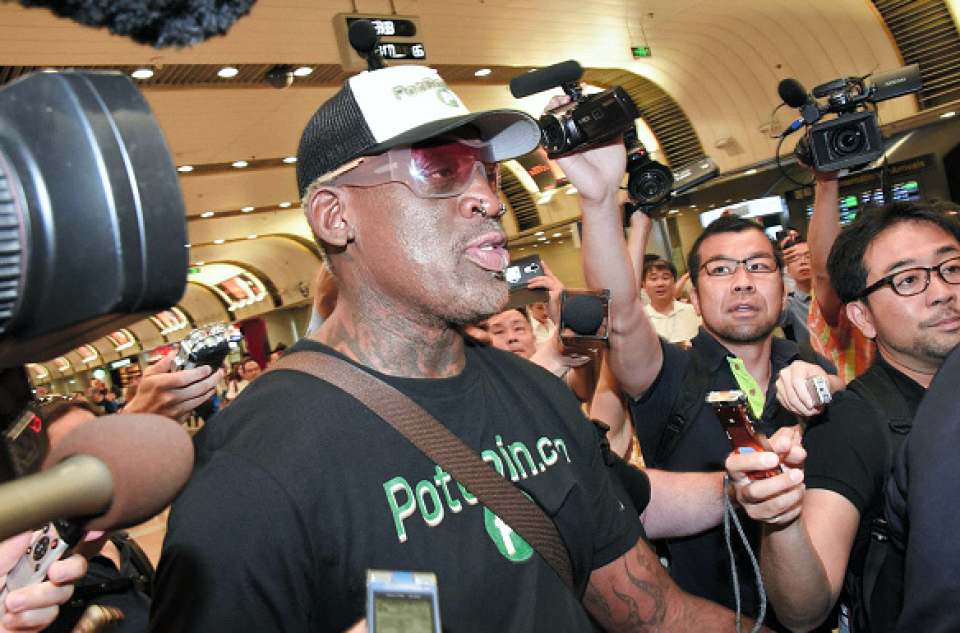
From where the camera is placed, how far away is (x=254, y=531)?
49.3 inches

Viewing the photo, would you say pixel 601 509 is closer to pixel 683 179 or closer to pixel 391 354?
pixel 391 354

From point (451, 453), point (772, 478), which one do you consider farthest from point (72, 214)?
point (772, 478)

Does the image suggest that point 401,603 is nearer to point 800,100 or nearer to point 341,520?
point 341,520

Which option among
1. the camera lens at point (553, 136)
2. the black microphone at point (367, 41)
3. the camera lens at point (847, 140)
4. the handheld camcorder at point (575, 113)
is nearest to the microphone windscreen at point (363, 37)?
the black microphone at point (367, 41)

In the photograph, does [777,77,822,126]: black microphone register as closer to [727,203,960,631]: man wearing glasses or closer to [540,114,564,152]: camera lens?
[727,203,960,631]: man wearing glasses

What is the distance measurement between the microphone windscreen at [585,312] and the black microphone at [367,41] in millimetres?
972

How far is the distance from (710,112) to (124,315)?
564 inches

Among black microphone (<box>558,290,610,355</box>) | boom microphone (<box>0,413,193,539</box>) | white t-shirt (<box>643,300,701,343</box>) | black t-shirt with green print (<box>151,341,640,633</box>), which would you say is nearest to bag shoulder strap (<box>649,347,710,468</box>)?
black microphone (<box>558,290,610,355</box>)

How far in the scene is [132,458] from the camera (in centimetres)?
46

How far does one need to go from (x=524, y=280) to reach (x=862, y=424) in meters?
1.49

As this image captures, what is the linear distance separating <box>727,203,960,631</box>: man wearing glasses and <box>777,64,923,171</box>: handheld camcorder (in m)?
0.80

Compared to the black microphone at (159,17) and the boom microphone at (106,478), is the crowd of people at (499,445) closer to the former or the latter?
the boom microphone at (106,478)

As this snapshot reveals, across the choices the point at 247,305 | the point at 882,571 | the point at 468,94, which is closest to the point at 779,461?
the point at 882,571

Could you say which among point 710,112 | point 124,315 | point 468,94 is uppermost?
point 468,94
